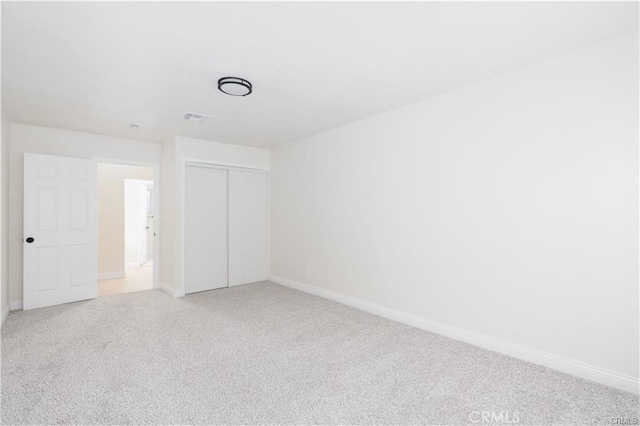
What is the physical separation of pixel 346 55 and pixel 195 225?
3.53m

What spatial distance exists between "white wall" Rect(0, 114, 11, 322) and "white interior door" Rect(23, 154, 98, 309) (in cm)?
17

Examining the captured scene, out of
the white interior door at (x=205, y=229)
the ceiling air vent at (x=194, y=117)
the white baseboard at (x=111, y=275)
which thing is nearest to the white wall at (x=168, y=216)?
the white interior door at (x=205, y=229)

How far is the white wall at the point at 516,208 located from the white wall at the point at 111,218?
14.3 ft

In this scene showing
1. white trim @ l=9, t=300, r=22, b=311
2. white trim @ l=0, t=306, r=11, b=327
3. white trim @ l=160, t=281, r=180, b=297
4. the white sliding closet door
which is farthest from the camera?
the white sliding closet door

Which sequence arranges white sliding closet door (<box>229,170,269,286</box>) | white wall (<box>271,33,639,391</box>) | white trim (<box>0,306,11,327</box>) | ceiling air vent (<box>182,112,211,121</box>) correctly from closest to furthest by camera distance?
1. white wall (<box>271,33,639,391</box>)
2. white trim (<box>0,306,11,327</box>)
3. ceiling air vent (<box>182,112,211,121</box>)
4. white sliding closet door (<box>229,170,269,286</box>)

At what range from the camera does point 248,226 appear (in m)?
5.43

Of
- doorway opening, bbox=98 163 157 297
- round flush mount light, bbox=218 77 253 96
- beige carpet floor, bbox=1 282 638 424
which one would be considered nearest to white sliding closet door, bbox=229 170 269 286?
doorway opening, bbox=98 163 157 297

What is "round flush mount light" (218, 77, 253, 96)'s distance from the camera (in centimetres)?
270

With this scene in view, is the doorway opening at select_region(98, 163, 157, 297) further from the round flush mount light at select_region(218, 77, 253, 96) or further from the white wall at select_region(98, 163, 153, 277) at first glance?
the round flush mount light at select_region(218, 77, 253, 96)

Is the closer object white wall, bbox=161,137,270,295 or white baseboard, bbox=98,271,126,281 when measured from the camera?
white wall, bbox=161,137,270,295

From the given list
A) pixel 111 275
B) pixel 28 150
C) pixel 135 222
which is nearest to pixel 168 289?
pixel 111 275

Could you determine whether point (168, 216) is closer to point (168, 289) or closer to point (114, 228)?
point (168, 289)

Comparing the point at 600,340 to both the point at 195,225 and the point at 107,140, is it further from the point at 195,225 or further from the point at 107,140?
the point at 107,140

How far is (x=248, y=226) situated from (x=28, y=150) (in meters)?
3.02
